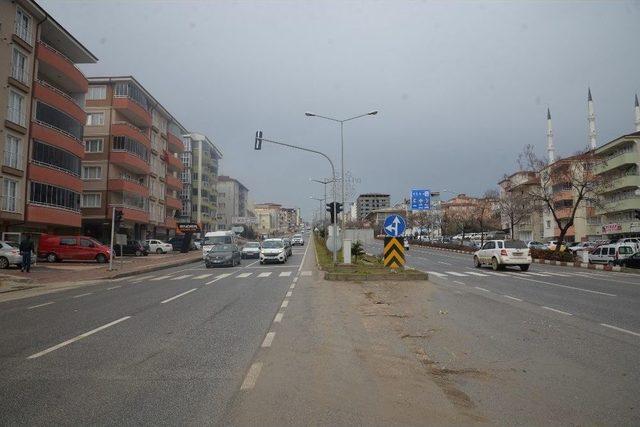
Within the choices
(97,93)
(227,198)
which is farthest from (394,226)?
(227,198)

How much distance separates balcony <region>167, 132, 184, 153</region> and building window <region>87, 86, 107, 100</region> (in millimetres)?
14950

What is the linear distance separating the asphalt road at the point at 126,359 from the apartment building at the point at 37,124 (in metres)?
21.8

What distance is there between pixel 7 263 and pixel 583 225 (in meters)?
68.0

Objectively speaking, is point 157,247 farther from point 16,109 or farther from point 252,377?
point 252,377

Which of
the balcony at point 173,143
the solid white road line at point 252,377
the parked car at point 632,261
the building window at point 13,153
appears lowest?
the solid white road line at point 252,377

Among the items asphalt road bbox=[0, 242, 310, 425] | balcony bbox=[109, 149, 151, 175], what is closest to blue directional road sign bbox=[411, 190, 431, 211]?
balcony bbox=[109, 149, 151, 175]

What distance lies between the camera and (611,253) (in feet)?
112

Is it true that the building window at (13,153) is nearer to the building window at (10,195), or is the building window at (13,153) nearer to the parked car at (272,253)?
the building window at (10,195)

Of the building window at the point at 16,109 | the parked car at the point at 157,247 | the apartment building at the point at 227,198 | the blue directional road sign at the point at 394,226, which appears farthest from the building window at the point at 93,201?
the apartment building at the point at 227,198

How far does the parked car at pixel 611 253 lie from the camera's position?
1269 inches

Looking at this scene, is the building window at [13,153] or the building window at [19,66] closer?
the building window at [13,153]

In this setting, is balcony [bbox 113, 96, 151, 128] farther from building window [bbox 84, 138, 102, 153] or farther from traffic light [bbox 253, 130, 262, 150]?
traffic light [bbox 253, 130, 262, 150]

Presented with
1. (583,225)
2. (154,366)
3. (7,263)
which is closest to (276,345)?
(154,366)

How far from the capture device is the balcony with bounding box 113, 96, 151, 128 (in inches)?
1980
